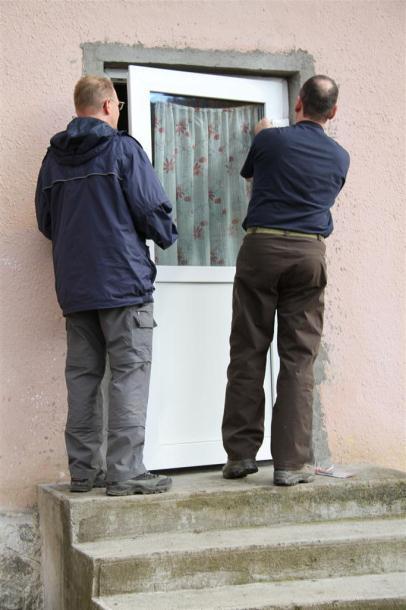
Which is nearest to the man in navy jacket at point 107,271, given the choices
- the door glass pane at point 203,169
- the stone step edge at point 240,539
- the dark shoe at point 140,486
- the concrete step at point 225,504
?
the dark shoe at point 140,486

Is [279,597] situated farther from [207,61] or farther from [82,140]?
[207,61]

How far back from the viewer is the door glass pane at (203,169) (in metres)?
4.84

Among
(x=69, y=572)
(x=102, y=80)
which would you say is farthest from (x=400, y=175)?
(x=69, y=572)

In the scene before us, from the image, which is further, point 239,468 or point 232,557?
point 239,468

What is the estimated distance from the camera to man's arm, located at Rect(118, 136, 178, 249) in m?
4.01

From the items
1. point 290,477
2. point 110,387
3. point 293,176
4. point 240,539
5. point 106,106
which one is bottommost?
point 240,539

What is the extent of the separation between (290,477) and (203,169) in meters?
1.74

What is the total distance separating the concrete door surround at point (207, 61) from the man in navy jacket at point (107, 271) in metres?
0.54

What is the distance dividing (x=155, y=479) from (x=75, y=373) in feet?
1.94

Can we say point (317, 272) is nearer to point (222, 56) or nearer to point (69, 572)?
point (222, 56)

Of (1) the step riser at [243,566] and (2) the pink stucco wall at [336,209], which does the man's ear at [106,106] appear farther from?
(1) the step riser at [243,566]

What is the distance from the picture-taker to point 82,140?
4023 mm

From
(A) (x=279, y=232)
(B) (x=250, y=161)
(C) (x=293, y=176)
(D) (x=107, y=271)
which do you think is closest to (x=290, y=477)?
(A) (x=279, y=232)

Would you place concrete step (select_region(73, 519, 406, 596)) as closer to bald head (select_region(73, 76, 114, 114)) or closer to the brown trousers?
the brown trousers
